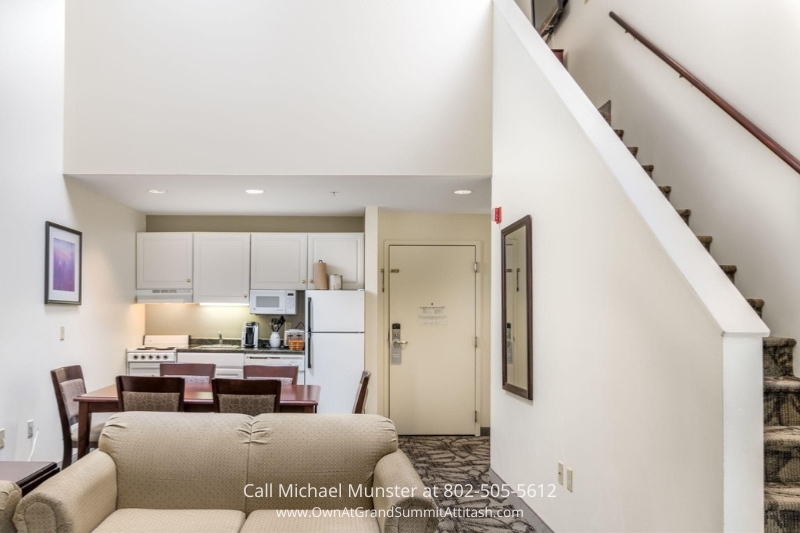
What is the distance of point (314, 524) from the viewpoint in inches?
117

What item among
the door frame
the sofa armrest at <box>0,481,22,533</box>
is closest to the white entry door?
the door frame

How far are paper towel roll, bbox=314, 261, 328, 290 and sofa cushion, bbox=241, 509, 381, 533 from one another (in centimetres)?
384

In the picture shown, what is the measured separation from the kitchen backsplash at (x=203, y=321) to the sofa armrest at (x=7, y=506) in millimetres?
4745

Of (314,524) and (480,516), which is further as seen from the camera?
(480,516)

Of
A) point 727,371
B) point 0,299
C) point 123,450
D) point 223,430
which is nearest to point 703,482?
point 727,371

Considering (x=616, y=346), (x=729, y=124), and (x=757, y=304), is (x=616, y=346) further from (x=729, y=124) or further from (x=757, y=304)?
(x=729, y=124)

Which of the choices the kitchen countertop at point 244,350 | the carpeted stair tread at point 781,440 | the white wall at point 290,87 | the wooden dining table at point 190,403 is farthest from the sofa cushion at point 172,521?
the kitchen countertop at point 244,350

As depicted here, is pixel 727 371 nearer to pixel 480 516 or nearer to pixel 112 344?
pixel 480 516

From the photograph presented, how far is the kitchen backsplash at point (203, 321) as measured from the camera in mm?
7406

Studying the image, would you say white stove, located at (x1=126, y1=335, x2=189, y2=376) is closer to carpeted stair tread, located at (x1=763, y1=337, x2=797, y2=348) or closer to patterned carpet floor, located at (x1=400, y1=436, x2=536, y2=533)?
patterned carpet floor, located at (x1=400, y1=436, x2=536, y2=533)

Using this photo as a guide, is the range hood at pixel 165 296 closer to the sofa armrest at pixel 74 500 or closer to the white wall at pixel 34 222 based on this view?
the white wall at pixel 34 222

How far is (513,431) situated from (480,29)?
312 cm

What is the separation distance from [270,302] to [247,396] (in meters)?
3.03

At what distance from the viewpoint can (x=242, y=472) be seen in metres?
3.21
